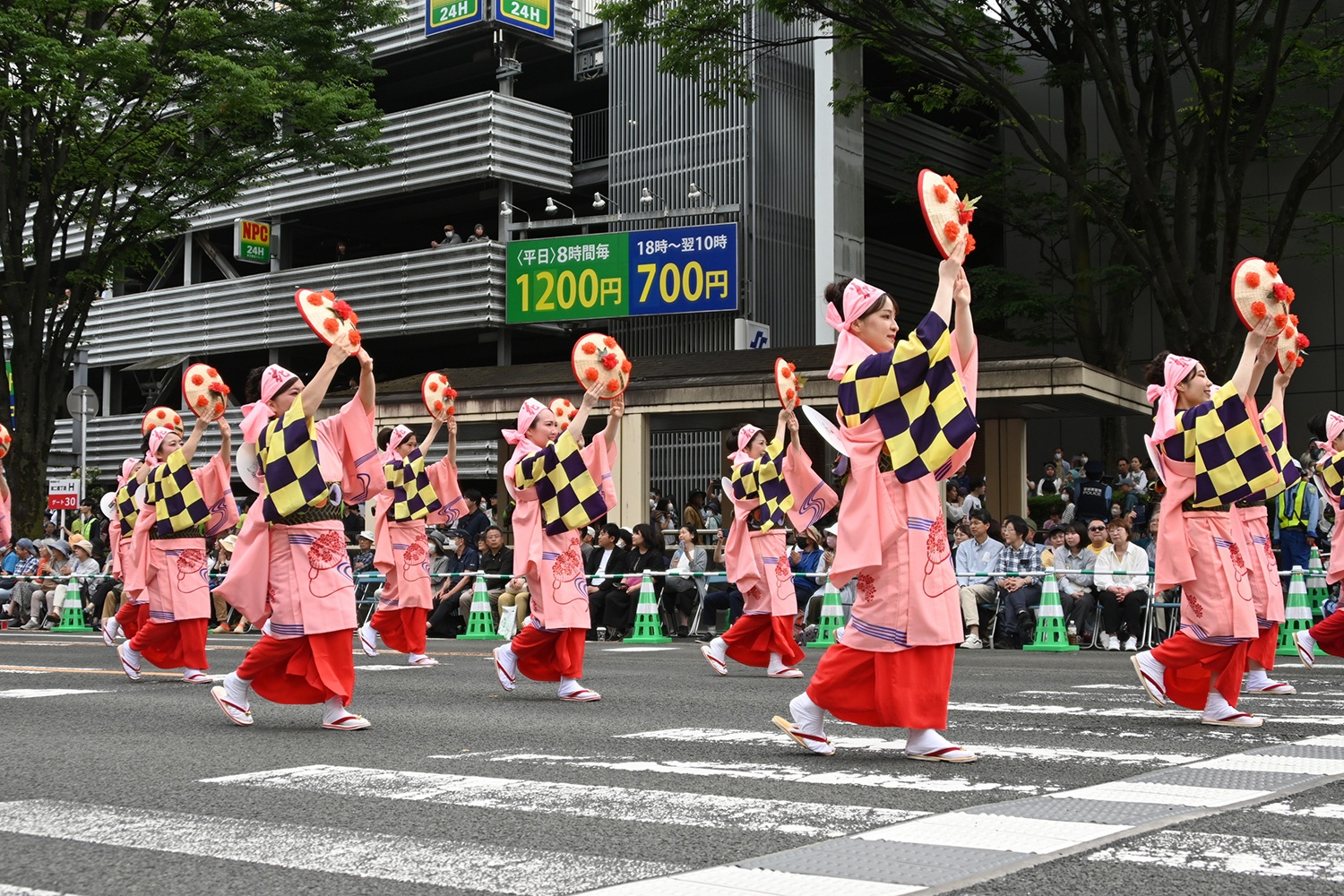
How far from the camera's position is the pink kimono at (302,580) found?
7453 mm

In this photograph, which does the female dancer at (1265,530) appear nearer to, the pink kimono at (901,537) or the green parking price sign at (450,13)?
the pink kimono at (901,537)

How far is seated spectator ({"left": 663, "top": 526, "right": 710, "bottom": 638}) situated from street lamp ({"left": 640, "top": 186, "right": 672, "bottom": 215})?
1312 centimetres

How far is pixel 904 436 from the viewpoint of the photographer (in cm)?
604

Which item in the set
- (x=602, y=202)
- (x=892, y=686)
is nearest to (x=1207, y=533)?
(x=892, y=686)

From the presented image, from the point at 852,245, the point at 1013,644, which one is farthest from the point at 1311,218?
the point at 1013,644

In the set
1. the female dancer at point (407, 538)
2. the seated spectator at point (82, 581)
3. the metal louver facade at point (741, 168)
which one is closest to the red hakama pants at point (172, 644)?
the female dancer at point (407, 538)

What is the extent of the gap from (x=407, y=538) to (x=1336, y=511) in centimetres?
792

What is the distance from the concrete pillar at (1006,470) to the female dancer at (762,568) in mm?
11362

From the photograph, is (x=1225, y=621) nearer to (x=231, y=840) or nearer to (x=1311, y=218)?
(x=231, y=840)

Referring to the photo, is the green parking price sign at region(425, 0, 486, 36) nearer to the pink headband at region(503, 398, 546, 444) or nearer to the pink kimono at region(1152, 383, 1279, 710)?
the pink headband at region(503, 398, 546, 444)

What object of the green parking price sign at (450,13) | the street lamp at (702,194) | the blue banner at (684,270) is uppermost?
the green parking price sign at (450,13)

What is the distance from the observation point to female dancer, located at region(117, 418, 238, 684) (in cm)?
1098

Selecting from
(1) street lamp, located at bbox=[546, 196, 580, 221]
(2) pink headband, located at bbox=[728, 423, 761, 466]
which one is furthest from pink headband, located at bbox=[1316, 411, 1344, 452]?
(1) street lamp, located at bbox=[546, 196, 580, 221]

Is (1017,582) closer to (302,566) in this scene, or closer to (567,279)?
(302,566)
